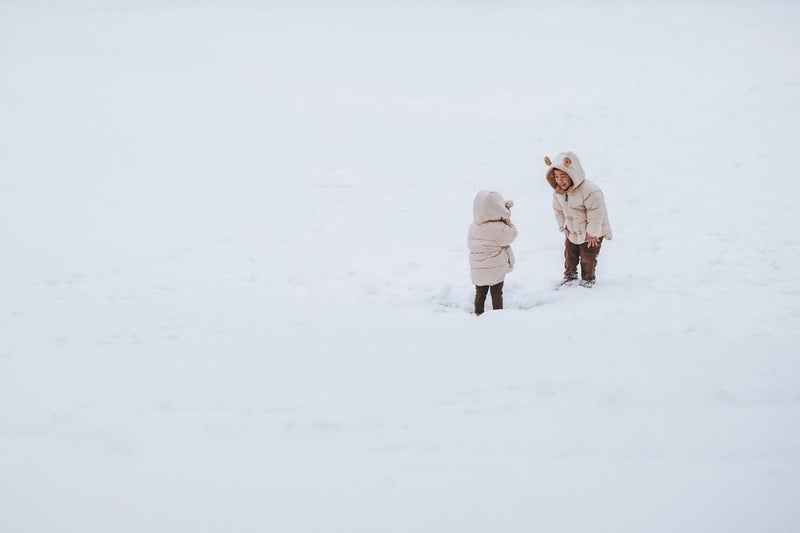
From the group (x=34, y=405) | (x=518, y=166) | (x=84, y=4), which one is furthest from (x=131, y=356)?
(x=84, y=4)

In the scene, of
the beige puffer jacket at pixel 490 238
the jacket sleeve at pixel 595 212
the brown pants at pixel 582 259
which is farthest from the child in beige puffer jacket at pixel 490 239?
the brown pants at pixel 582 259

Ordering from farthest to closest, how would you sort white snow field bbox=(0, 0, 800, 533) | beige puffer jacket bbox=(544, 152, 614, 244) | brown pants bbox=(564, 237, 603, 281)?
1. brown pants bbox=(564, 237, 603, 281)
2. beige puffer jacket bbox=(544, 152, 614, 244)
3. white snow field bbox=(0, 0, 800, 533)

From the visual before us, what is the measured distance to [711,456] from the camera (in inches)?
123

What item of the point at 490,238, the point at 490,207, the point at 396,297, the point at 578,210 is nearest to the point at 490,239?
the point at 490,238

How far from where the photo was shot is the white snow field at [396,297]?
3.12 meters

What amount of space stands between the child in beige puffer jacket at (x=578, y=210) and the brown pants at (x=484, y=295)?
3.82 ft

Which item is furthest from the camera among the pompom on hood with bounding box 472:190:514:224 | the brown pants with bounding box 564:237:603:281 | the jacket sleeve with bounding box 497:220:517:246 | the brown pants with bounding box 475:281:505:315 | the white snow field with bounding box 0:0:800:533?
the brown pants with bounding box 564:237:603:281

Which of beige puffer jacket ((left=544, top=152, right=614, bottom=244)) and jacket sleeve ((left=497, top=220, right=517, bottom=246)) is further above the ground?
A: beige puffer jacket ((left=544, top=152, right=614, bottom=244))

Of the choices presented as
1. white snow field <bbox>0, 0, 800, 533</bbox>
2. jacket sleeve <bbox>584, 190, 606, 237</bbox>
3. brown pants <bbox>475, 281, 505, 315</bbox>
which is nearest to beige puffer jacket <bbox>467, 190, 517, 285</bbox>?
brown pants <bbox>475, 281, 505, 315</bbox>

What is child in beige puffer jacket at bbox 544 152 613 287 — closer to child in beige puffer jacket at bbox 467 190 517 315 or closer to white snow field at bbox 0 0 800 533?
white snow field at bbox 0 0 800 533

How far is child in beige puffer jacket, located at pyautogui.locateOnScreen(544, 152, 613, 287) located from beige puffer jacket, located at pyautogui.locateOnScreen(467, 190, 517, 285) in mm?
783

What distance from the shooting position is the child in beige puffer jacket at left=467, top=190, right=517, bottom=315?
5762mm

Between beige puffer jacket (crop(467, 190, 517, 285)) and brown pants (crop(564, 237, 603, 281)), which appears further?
brown pants (crop(564, 237, 603, 281))

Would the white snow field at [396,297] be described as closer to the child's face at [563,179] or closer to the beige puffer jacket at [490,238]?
the beige puffer jacket at [490,238]
